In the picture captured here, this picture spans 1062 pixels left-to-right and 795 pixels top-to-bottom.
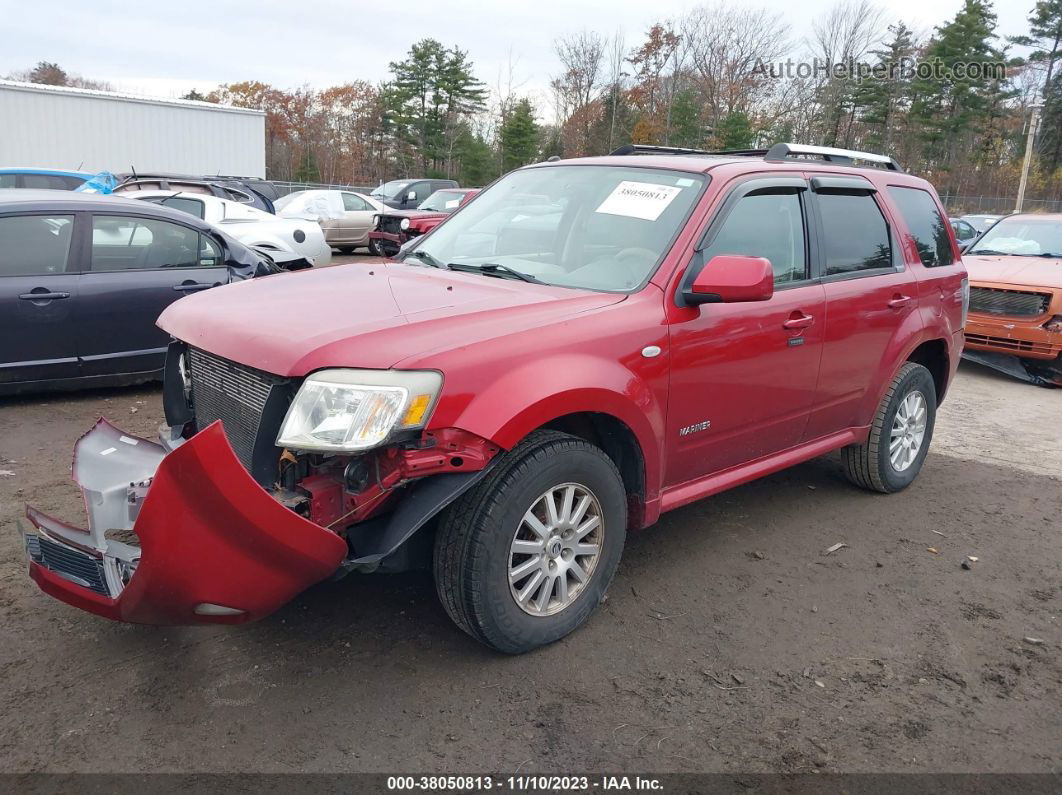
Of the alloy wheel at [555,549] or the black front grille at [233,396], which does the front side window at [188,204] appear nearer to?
the black front grille at [233,396]

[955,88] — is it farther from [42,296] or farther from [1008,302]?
[42,296]

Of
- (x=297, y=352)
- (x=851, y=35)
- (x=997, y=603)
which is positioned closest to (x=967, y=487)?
(x=997, y=603)

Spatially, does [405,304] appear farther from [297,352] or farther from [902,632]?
[902,632]

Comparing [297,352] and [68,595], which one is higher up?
A: [297,352]

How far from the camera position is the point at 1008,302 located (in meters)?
9.13

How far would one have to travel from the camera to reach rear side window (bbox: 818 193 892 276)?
4.42 metres

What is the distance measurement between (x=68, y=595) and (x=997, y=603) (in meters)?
3.85

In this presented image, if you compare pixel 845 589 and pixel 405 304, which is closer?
pixel 405 304

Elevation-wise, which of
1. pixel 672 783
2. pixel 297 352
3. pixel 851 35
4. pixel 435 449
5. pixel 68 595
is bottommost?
pixel 672 783

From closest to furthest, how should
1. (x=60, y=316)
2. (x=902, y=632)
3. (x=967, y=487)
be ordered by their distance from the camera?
(x=902, y=632)
(x=967, y=487)
(x=60, y=316)

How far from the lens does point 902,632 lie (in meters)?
3.55

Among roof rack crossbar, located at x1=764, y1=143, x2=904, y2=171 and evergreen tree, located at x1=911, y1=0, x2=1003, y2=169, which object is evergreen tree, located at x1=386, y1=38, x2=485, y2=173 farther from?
roof rack crossbar, located at x1=764, y1=143, x2=904, y2=171

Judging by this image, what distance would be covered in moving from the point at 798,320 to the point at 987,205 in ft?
145

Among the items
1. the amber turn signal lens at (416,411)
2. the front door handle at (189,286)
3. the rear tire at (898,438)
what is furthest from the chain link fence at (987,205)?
the amber turn signal lens at (416,411)
